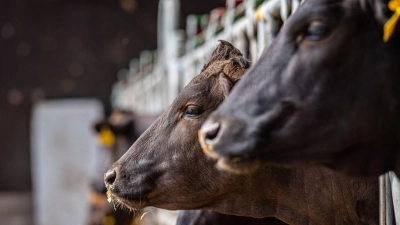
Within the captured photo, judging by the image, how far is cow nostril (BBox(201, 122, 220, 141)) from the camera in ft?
4.99

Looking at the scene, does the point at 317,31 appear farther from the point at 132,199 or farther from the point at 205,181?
the point at 132,199

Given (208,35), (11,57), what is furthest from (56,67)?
(208,35)

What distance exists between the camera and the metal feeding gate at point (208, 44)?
2583 millimetres

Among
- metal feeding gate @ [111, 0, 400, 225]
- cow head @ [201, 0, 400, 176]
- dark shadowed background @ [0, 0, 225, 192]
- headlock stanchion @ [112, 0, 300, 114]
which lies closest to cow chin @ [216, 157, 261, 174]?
cow head @ [201, 0, 400, 176]

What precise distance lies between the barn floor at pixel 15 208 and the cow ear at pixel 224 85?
10691mm

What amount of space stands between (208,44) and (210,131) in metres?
2.96

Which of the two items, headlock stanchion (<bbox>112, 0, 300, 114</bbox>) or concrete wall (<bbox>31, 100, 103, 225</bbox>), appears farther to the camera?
concrete wall (<bbox>31, 100, 103, 225</bbox>)

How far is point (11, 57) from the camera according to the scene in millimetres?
12156

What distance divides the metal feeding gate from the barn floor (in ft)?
12.0

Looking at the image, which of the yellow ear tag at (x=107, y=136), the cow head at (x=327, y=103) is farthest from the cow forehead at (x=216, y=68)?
the yellow ear tag at (x=107, y=136)

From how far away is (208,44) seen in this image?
4.45 metres

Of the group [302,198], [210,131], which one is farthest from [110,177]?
[210,131]

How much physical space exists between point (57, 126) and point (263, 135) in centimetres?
1131

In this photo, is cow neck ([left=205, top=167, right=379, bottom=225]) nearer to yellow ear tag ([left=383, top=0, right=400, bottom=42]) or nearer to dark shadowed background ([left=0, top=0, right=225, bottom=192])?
yellow ear tag ([left=383, top=0, right=400, bottom=42])
